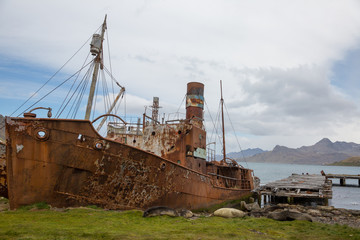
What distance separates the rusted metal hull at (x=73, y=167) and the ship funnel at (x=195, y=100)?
20.2 feet

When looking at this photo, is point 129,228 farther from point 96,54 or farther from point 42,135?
point 96,54

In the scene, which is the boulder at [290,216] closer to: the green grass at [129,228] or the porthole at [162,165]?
the green grass at [129,228]

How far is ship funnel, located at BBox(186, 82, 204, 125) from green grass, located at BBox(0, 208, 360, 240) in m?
7.78

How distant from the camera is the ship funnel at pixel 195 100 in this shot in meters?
16.0

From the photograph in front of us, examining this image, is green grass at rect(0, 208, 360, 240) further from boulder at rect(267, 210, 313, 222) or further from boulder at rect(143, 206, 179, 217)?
boulder at rect(267, 210, 313, 222)

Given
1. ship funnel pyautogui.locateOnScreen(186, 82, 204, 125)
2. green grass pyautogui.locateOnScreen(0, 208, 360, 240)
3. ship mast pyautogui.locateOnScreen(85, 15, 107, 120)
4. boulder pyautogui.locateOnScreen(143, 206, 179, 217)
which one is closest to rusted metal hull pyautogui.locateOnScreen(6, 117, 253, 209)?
green grass pyautogui.locateOnScreen(0, 208, 360, 240)

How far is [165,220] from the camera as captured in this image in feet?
28.9

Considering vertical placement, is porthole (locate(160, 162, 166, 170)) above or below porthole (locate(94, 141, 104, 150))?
below

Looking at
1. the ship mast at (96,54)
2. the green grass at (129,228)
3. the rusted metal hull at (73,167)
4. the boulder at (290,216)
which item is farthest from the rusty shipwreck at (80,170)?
the ship mast at (96,54)

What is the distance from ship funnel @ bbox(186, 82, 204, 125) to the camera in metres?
16.0

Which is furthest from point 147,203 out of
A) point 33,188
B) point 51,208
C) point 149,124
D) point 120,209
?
point 149,124

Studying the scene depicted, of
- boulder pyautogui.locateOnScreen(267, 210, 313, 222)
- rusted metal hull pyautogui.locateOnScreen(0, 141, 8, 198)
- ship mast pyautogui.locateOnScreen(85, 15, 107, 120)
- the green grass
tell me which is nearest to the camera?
the green grass

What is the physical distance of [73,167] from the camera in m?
8.81

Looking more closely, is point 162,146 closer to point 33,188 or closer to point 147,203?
point 147,203
